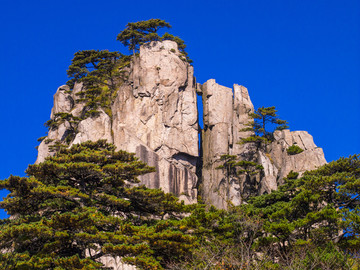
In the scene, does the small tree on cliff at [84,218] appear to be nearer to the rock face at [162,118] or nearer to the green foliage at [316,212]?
the green foliage at [316,212]

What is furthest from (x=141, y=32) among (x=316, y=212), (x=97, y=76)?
(x=316, y=212)

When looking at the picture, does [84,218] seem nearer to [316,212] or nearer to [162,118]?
[316,212]

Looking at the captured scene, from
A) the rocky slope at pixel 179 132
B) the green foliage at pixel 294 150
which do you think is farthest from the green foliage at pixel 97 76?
the green foliage at pixel 294 150

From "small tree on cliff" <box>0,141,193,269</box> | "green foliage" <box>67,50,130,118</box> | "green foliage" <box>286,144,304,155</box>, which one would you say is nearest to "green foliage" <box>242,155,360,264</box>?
"small tree on cliff" <box>0,141,193,269</box>

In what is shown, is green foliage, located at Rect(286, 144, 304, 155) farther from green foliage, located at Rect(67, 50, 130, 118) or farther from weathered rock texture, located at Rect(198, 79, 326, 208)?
green foliage, located at Rect(67, 50, 130, 118)

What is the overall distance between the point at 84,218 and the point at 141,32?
36.1 m

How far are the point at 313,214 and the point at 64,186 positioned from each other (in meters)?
13.3

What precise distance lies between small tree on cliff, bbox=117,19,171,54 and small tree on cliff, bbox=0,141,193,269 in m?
29.1

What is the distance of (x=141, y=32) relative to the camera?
51.9m

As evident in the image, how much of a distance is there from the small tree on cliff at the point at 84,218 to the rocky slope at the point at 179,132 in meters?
16.6

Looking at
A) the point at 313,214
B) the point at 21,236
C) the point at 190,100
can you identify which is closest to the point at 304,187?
the point at 313,214

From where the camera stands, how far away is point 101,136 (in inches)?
1747

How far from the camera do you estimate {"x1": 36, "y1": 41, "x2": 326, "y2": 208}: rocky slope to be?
42.5 m

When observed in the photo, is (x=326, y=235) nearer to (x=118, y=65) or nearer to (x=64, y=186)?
(x=64, y=186)
